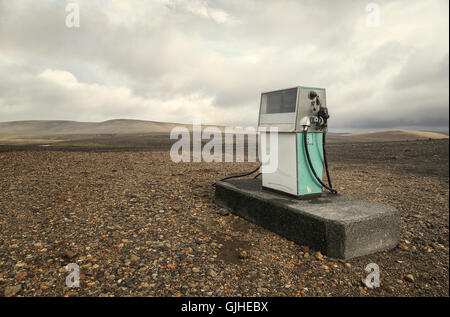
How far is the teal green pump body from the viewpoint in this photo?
5.06 m

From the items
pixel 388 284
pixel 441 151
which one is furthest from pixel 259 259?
pixel 441 151

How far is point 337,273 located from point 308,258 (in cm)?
48

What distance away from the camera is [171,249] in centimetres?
441

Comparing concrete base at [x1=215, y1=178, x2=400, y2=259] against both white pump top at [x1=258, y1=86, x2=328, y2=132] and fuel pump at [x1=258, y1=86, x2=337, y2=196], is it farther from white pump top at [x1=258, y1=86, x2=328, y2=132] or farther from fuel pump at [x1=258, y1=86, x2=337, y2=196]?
white pump top at [x1=258, y1=86, x2=328, y2=132]

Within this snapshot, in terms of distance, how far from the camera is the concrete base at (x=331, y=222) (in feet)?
13.2

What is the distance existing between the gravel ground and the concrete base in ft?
0.58

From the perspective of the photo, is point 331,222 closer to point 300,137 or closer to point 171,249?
point 300,137

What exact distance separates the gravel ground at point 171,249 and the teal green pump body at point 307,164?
1.15m

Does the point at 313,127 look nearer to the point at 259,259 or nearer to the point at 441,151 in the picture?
the point at 259,259

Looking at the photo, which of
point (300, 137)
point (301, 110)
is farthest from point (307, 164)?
point (301, 110)

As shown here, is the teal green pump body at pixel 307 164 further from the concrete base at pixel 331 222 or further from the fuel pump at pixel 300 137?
the concrete base at pixel 331 222

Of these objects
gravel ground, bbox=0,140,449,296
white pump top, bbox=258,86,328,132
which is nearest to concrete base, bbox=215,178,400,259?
gravel ground, bbox=0,140,449,296

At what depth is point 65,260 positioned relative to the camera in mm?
3967

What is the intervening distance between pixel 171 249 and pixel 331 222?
2.64 m
